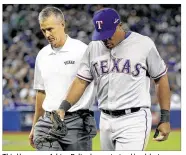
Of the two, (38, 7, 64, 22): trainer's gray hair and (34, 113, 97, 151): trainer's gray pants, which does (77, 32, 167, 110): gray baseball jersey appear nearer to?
(34, 113, 97, 151): trainer's gray pants

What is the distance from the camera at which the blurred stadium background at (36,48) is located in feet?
38.3

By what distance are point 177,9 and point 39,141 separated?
13.1 meters

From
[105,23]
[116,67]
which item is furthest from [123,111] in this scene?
[105,23]

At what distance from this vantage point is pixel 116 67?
15.2 feet

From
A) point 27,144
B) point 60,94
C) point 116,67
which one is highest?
point 116,67

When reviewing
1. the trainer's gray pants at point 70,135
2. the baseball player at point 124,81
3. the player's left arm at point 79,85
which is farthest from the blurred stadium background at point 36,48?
the baseball player at point 124,81

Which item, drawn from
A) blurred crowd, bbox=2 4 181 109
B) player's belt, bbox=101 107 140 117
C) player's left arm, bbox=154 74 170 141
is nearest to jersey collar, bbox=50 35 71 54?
player's belt, bbox=101 107 140 117

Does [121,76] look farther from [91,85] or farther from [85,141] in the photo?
[85,141]

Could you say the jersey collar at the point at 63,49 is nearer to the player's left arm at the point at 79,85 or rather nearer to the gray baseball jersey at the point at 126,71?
the player's left arm at the point at 79,85

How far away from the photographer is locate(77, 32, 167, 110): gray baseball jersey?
4598 mm

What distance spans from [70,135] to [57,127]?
250 mm

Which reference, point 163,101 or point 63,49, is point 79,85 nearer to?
point 63,49

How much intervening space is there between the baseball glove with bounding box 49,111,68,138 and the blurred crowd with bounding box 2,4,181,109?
22.4ft
